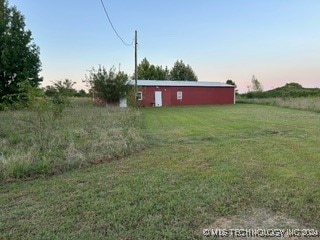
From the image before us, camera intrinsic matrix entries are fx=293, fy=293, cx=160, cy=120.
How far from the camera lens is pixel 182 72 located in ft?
188

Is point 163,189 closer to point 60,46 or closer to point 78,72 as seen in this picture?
point 60,46

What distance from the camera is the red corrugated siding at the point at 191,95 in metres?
29.8

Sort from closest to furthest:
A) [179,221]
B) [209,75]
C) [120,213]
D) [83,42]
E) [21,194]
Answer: [179,221] < [120,213] < [21,194] < [83,42] < [209,75]

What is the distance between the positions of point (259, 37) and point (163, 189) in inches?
711

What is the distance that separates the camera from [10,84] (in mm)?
25094

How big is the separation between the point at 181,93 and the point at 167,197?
92.7 ft

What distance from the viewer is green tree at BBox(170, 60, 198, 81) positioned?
187 feet

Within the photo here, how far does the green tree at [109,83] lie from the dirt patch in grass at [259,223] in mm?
23523

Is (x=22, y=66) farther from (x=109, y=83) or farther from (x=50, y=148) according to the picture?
(x=50, y=148)

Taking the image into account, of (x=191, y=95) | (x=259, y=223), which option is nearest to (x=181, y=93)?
(x=191, y=95)

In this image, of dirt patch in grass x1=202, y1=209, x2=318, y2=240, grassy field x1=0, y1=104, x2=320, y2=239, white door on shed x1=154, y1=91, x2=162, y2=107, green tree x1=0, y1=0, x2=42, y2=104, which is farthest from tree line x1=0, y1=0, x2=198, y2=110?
dirt patch in grass x1=202, y1=209, x2=318, y2=240

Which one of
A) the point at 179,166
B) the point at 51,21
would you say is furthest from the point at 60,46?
the point at 179,166

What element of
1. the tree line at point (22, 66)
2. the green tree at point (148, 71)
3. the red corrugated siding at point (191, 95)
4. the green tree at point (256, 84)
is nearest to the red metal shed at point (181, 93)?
the red corrugated siding at point (191, 95)

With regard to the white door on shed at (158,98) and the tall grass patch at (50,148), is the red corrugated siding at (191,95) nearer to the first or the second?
the white door on shed at (158,98)
